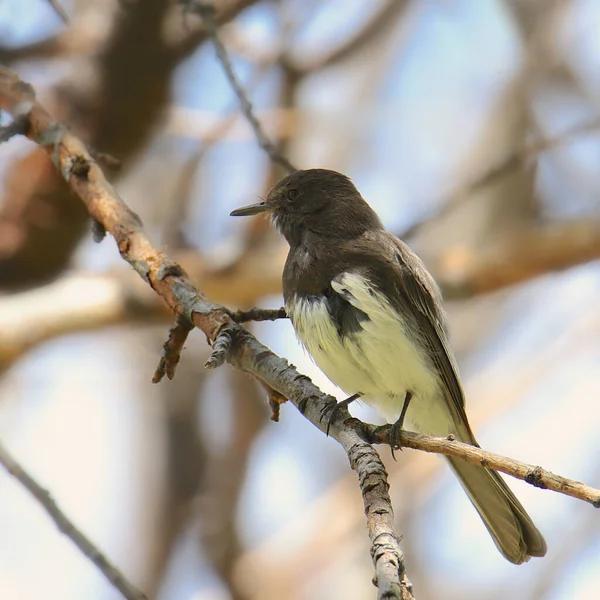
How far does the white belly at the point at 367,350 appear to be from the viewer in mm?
3230

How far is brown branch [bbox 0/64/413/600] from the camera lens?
2.03 meters

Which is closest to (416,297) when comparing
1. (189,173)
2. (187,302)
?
(187,302)

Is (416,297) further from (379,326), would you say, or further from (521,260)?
(521,260)

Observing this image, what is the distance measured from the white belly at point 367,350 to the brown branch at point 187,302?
734mm

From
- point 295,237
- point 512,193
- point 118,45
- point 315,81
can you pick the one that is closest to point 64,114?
point 118,45

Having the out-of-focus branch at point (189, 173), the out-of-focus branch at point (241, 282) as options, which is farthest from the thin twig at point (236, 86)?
the out-of-focus branch at point (189, 173)

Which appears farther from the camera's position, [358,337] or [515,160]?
[515,160]

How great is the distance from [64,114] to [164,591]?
3354mm

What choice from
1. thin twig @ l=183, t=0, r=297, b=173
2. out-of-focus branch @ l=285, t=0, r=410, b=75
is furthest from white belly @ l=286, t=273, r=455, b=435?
out-of-focus branch @ l=285, t=0, r=410, b=75

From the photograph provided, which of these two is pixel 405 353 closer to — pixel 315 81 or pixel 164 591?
pixel 164 591

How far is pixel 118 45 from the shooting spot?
5016mm

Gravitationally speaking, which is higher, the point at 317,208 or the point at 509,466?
the point at 317,208

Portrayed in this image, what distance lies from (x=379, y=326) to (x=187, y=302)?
0.94 metres

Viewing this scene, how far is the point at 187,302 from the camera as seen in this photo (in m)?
2.56
